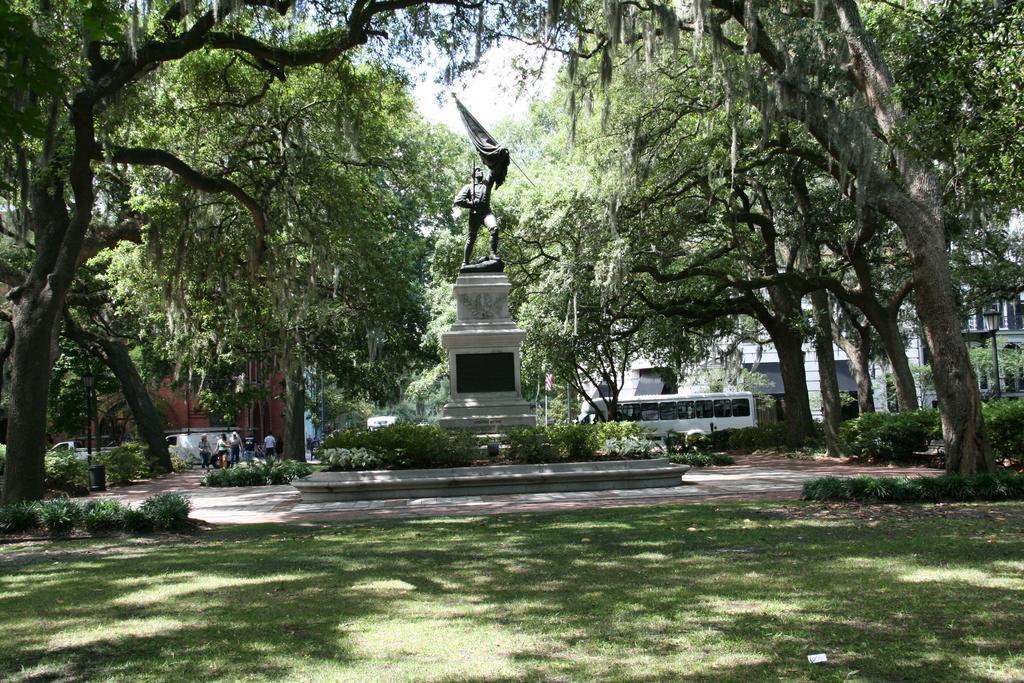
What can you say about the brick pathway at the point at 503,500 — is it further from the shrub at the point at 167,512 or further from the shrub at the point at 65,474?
the shrub at the point at 65,474

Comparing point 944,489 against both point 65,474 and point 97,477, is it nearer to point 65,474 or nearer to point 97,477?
point 65,474

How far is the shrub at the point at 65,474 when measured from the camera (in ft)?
77.6

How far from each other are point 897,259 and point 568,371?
46.0 feet

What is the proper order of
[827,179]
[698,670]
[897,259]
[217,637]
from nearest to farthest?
1. [698,670]
2. [217,637]
3. [897,259]
4. [827,179]

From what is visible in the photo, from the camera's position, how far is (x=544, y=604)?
739 centimetres

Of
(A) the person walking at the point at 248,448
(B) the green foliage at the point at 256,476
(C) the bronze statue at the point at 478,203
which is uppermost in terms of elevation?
(C) the bronze statue at the point at 478,203

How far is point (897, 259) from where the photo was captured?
27.0 m

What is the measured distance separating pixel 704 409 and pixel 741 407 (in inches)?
81.4

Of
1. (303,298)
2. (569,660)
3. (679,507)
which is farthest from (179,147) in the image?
(569,660)

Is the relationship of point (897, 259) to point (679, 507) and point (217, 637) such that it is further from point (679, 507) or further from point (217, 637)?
point (217, 637)

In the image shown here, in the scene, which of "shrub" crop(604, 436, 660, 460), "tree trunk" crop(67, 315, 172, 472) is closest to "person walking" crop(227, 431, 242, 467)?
"tree trunk" crop(67, 315, 172, 472)

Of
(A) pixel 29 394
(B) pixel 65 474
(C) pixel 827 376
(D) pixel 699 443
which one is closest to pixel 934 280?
(A) pixel 29 394

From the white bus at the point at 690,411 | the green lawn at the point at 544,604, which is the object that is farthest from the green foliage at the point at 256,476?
the white bus at the point at 690,411

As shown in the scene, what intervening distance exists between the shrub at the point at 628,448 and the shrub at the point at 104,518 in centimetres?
959
